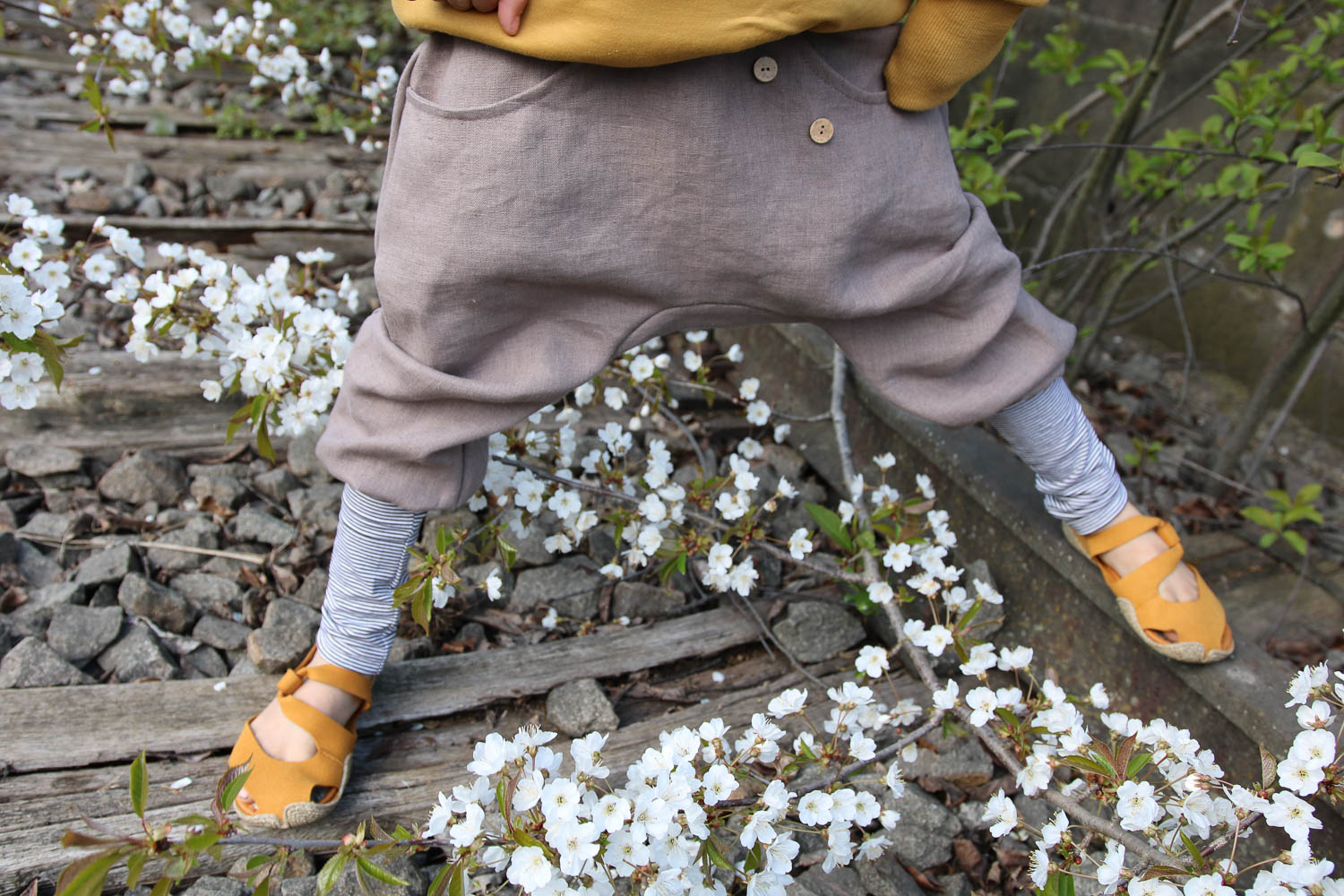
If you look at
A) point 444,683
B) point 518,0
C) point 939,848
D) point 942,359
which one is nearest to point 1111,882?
point 939,848

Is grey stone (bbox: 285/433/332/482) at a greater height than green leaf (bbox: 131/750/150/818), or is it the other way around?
green leaf (bbox: 131/750/150/818)

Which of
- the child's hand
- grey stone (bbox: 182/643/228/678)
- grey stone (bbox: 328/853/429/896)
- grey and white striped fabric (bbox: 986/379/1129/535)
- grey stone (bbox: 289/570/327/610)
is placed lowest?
grey stone (bbox: 182/643/228/678)

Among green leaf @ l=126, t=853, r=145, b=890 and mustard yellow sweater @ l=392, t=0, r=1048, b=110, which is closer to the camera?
green leaf @ l=126, t=853, r=145, b=890

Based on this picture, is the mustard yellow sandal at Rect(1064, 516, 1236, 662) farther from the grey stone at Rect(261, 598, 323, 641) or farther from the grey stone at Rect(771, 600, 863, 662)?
the grey stone at Rect(261, 598, 323, 641)

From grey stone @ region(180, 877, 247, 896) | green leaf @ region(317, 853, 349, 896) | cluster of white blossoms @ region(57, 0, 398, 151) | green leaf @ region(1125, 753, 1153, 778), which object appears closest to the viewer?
green leaf @ region(317, 853, 349, 896)

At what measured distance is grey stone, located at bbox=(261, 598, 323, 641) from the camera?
67.6 inches

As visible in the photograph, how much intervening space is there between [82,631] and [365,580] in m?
0.66

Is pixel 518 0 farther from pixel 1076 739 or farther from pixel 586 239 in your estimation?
pixel 1076 739

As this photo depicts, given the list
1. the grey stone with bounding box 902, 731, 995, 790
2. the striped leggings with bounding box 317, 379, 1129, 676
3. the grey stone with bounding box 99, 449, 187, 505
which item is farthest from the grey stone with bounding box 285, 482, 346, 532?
the grey stone with bounding box 902, 731, 995, 790

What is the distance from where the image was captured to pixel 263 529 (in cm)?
198

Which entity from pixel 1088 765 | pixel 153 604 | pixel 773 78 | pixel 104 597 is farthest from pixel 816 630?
pixel 104 597

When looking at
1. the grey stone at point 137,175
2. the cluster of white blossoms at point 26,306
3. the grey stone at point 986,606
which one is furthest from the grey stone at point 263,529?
the grey stone at point 137,175

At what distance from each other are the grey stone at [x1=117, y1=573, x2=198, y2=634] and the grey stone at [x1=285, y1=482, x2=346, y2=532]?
1.02ft

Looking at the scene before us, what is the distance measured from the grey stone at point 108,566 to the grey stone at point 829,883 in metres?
1.41
